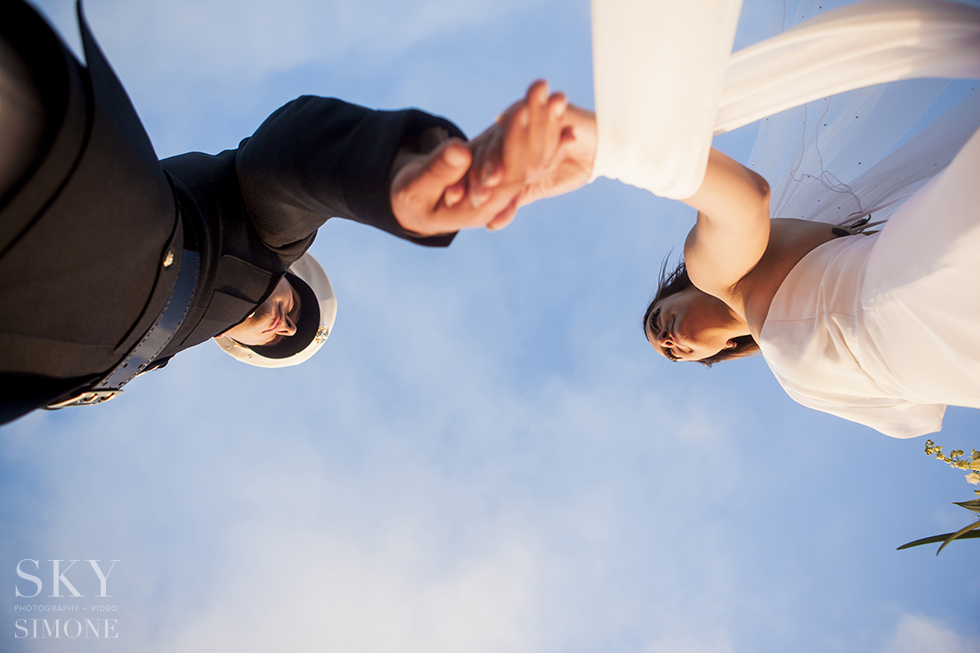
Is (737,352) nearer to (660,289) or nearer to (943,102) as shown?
(660,289)

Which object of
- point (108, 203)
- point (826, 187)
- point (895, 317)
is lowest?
point (895, 317)

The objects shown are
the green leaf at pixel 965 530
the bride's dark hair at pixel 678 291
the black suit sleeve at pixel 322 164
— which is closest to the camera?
the black suit sleeve at pixel 322 164

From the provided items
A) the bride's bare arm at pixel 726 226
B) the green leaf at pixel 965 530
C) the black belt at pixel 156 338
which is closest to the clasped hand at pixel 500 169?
the bride's bare arm at pixel 726 226

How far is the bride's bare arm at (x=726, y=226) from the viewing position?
84 centimetres

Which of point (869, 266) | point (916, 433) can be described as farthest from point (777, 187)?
point (916, 433)

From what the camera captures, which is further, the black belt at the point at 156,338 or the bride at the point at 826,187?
the black belt at the point at 156,338

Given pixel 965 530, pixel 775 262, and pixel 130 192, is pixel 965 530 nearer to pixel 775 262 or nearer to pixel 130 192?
pixel 775 262

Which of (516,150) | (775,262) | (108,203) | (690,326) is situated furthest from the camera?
(690,326)

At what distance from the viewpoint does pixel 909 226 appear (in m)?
0.87

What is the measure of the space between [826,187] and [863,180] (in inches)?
3.6

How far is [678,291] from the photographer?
1838mm

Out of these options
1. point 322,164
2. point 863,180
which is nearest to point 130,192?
point 322,164

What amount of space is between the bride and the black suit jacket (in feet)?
0.96

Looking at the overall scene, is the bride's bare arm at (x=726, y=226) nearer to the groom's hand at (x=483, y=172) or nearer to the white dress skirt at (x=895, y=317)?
the white dress skirt at (x=895, y=317)
